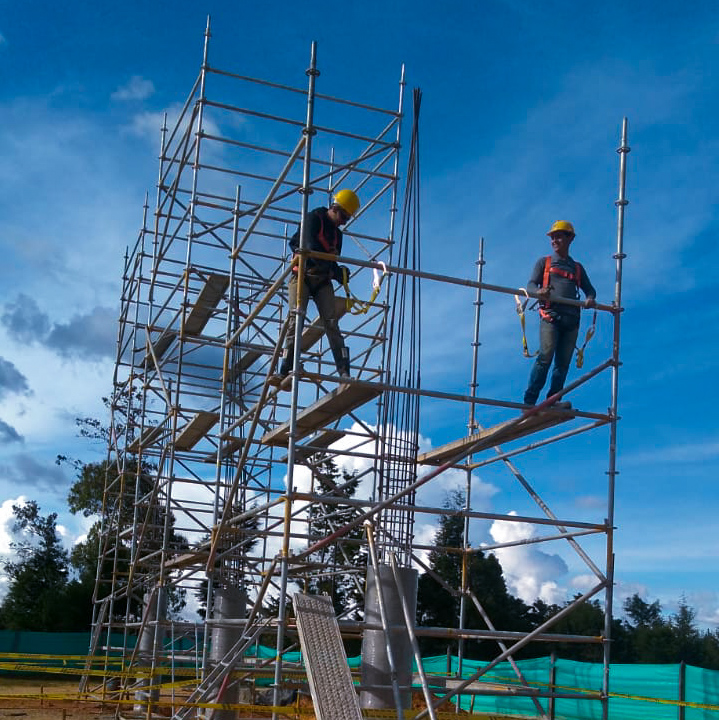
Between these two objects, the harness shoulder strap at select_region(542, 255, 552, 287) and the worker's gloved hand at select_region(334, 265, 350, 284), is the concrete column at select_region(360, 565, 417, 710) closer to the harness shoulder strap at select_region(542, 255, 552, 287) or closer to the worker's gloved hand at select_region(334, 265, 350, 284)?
the worker's gloved hand at select_region(334, 265, 350, 284)

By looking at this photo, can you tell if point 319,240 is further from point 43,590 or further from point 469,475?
point 43,590

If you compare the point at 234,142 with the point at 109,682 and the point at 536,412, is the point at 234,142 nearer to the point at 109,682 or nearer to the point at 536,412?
the point at 536,412

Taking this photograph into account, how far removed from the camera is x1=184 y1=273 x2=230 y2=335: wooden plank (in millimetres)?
14422

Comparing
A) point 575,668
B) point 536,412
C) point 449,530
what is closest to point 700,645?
point 449,530

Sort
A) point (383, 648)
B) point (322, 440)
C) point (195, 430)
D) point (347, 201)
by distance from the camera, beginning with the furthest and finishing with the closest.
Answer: point (195, 430), point (322, 440), point (347, 201), point (383, 648)

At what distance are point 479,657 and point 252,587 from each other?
62.2ft

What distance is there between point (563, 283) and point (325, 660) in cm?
406

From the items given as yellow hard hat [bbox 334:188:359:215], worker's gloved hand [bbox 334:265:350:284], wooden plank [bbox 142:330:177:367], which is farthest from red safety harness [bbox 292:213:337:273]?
wooden plank [bbox 142:330:177:367]

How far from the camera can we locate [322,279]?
902 cm

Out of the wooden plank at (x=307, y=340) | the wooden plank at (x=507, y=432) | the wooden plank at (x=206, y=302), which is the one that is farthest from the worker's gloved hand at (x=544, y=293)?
the wooden plank at (x=206, y=302)

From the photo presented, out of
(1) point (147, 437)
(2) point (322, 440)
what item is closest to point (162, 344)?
(1) point (147, 437)

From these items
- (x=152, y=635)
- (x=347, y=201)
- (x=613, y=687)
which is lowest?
(x=613, y=687)

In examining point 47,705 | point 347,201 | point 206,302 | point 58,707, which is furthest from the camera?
point 47,705

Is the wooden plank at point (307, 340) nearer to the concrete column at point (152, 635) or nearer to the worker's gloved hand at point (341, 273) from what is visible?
the worker's gloved hand at point (341, 273)
